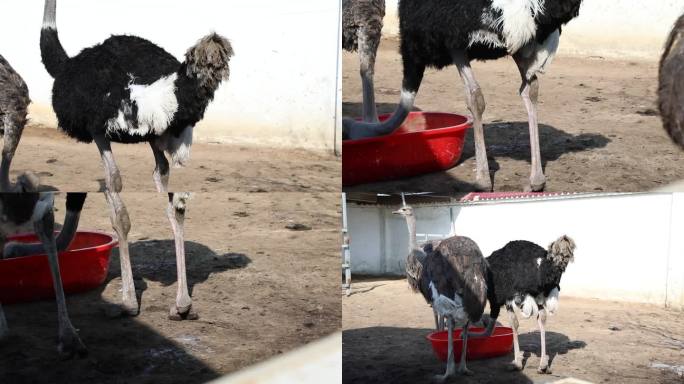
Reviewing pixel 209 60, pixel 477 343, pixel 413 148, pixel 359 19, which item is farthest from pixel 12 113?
pixel 477 343

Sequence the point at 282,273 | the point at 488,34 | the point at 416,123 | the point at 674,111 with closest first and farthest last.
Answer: the point at 674,111
the point at 488,34
the point at 416,123
the point at 282,273

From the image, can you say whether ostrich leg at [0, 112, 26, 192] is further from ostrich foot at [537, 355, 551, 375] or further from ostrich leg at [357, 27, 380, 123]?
ostrich foot at [537, 355, 551, 375]

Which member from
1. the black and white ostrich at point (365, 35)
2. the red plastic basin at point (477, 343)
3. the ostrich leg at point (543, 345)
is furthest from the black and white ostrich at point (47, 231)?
the ostrich leg at point (543, 345)

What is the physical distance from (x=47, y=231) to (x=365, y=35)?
1.30 metres

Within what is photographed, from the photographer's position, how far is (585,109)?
3.97m

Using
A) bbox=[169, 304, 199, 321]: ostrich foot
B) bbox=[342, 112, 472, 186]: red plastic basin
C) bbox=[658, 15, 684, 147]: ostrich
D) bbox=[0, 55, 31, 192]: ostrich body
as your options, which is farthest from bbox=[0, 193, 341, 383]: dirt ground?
bbox=[658, 15, 684, 147]: ostrich

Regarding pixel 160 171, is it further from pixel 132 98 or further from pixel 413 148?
pixel 413 148

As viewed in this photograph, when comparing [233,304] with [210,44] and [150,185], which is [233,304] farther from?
[210,44]

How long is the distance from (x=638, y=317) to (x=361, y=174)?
3.55 feet

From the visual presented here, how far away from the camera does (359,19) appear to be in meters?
3.93

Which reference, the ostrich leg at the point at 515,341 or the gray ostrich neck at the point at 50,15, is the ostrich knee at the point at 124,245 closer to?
the gray ostrich neck at the point at 50,15

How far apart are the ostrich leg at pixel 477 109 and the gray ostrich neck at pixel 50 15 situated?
144 cm

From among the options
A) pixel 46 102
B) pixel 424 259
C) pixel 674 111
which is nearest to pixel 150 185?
pixel 46 102

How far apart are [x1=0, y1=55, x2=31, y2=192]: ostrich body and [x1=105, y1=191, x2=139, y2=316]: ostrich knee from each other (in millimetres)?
342
